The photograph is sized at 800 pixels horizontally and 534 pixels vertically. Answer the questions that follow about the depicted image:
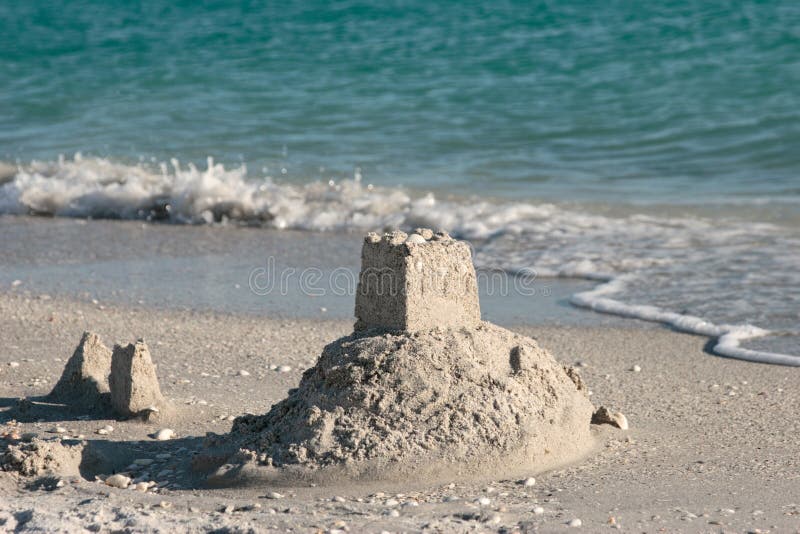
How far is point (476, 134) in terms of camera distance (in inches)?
505

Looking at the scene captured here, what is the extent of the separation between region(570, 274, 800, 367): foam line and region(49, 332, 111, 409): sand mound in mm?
3106

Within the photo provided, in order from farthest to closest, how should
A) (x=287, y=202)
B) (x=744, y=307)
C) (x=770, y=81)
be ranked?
(x=770, y=81), (x=287, y=202), (x=744, y=307)

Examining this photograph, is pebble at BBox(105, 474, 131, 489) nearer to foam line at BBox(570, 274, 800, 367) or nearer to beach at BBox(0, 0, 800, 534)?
beach at BBox(0, 0, 800, 534)

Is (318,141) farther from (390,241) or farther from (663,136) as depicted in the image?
(390,241)

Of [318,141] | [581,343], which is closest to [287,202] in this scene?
[318,141]

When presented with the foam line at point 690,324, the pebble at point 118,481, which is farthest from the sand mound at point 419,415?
the foam line at point 690,324

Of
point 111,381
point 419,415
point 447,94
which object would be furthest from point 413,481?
point 447,94

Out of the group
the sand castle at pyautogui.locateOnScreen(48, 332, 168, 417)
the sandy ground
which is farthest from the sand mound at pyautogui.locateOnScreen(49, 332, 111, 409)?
the sandy ground

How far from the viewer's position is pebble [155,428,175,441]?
411 cm

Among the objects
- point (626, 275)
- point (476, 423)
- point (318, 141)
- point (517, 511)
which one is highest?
point (318, 141)

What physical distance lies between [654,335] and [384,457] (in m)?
2.89

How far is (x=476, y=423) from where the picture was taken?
365 centimetres

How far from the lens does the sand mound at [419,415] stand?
3.56 metres

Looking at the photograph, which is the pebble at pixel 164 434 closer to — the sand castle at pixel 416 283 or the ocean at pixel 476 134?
the sand castle at pixel 416 283
